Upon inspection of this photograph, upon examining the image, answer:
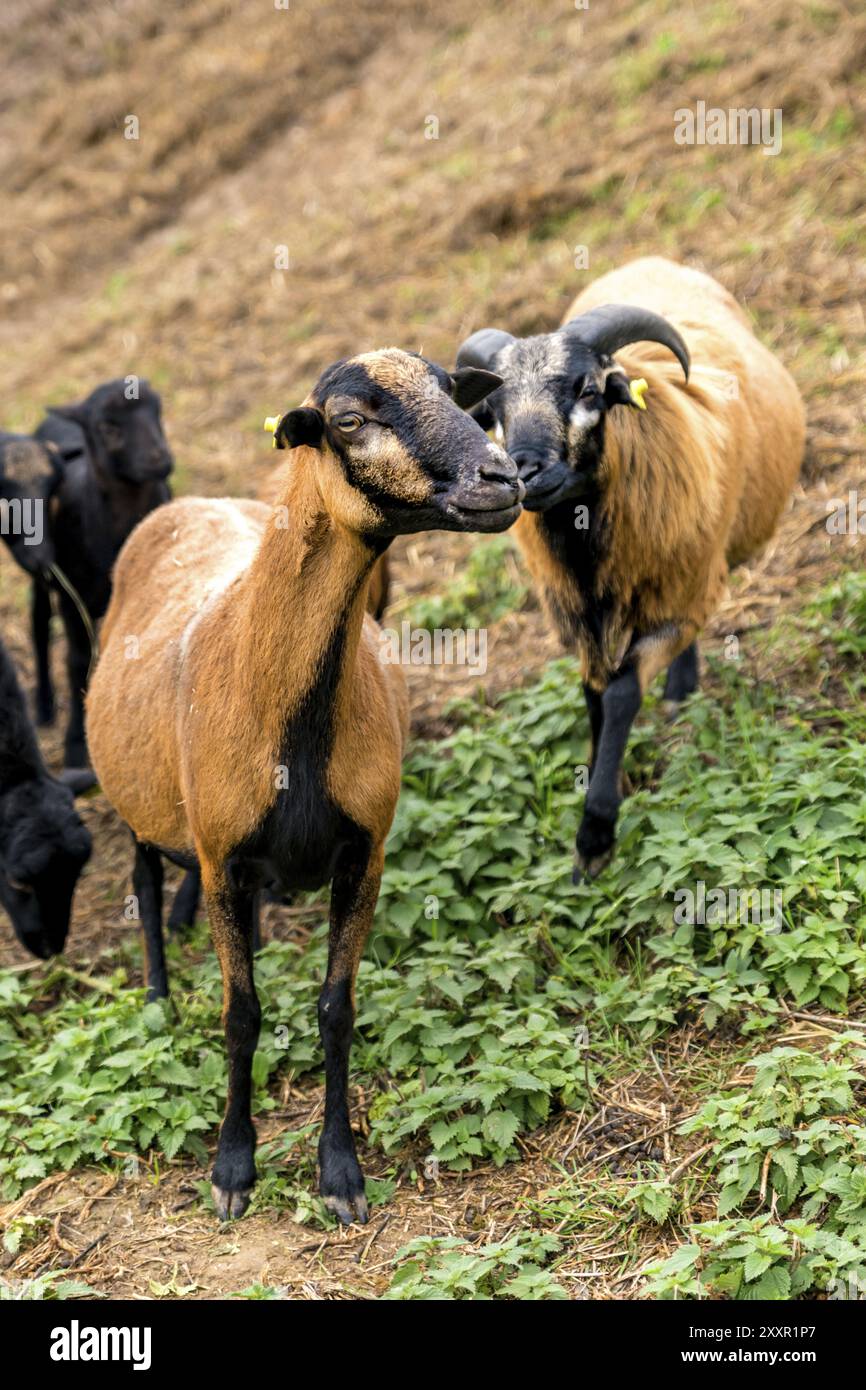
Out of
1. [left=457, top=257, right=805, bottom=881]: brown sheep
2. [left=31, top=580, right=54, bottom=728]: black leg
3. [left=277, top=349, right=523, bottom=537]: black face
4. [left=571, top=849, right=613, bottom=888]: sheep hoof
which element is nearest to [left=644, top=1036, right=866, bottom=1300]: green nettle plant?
[left=571, top=849, right=613, bottom=888]: sheep hoof

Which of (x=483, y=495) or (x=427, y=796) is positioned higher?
(x=483, y=495)

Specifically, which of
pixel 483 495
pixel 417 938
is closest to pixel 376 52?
pixel 417 938

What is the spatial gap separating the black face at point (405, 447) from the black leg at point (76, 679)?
15.9 feet

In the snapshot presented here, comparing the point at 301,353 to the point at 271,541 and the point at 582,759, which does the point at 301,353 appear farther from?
the point at 271,541

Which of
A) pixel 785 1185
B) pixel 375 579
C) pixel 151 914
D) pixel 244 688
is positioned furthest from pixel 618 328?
pixel 785 1185

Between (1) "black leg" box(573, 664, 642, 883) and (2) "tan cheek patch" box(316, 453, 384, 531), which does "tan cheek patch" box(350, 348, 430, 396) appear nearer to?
(2) "tan cheek patch" box(316, 453, 384, 531)

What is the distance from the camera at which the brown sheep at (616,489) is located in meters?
5.63

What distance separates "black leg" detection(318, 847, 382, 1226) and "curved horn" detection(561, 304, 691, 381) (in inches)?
89.2

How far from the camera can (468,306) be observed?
11.1 meters

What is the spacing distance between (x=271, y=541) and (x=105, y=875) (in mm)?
3496

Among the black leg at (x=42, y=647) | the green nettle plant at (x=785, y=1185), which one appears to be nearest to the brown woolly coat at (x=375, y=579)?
the green nettle plant at (x=785, y=1185)

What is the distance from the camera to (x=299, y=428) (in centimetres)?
404

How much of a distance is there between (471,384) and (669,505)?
186 cm

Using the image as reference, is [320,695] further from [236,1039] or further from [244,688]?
[236,1039]
